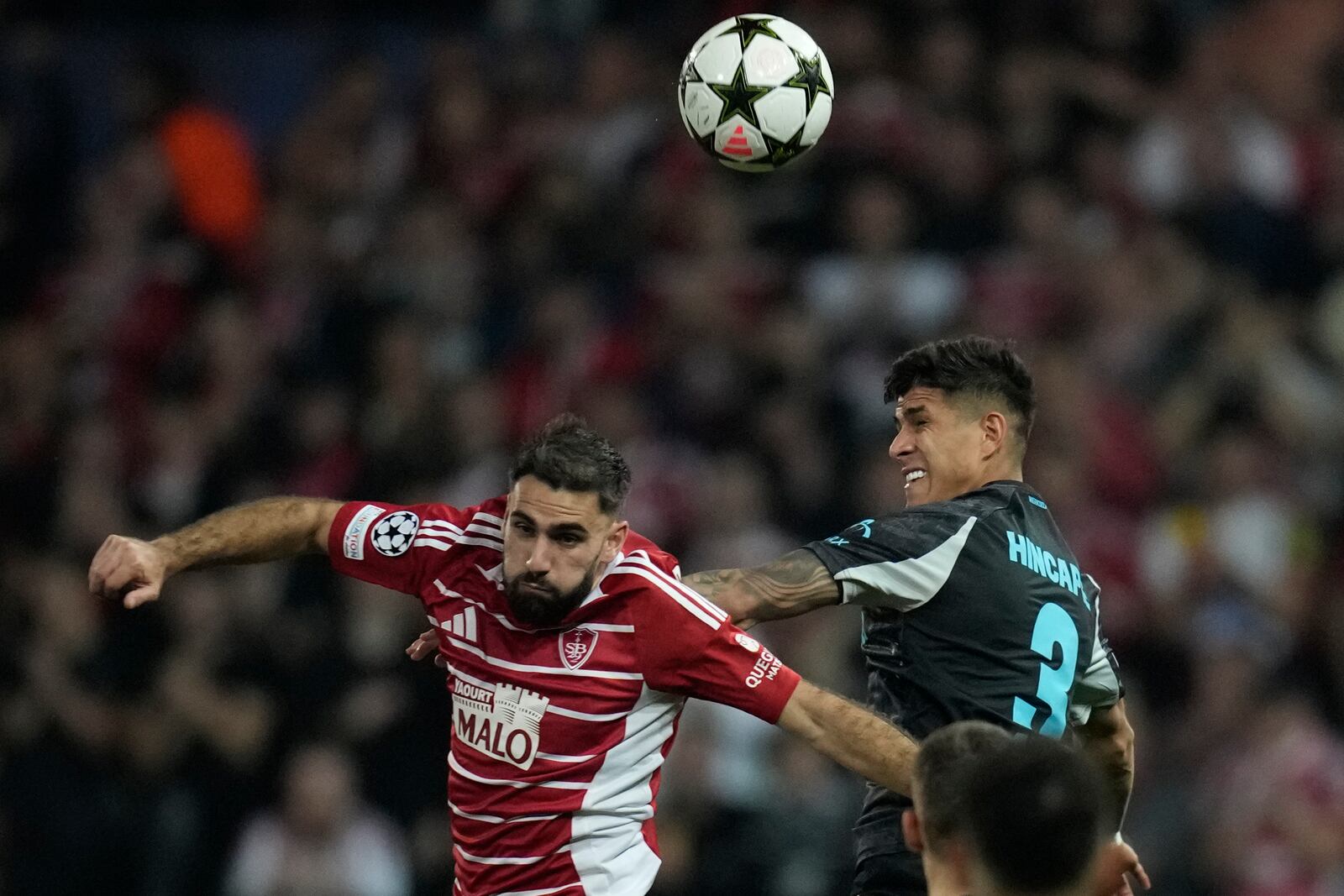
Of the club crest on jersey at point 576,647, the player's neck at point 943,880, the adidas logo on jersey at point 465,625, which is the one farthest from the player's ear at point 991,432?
the player's neck at point 943,880

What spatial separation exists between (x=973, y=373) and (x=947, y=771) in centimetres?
203

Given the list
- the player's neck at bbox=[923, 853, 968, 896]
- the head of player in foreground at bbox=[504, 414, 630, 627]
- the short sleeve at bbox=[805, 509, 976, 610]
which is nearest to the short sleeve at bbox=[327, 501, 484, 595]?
the head of player in foreground at bbox=[504, 414, 630, 627]

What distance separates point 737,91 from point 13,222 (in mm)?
7345

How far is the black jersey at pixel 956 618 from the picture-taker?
5051 mm

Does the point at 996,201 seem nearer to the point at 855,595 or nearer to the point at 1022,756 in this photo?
the point at 855,595

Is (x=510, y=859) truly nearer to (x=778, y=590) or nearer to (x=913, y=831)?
(x=778, y=590)

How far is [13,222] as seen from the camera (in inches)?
477

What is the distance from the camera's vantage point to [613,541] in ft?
16.8

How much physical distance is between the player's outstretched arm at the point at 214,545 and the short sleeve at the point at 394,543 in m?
0.06

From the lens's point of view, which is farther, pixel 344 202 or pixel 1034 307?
pixel 344 202

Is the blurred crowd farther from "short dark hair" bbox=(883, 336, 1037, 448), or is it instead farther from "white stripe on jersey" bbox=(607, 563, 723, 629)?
"white stripe on jersey" bbox=(607, 563, 723, 629)

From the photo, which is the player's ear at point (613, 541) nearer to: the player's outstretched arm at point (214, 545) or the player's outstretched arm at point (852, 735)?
the player's outstretched arm at point (852, 735)

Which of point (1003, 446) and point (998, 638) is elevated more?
point (1003, 446)

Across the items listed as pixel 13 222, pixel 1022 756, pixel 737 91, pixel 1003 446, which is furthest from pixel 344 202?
pixel 1022 756
